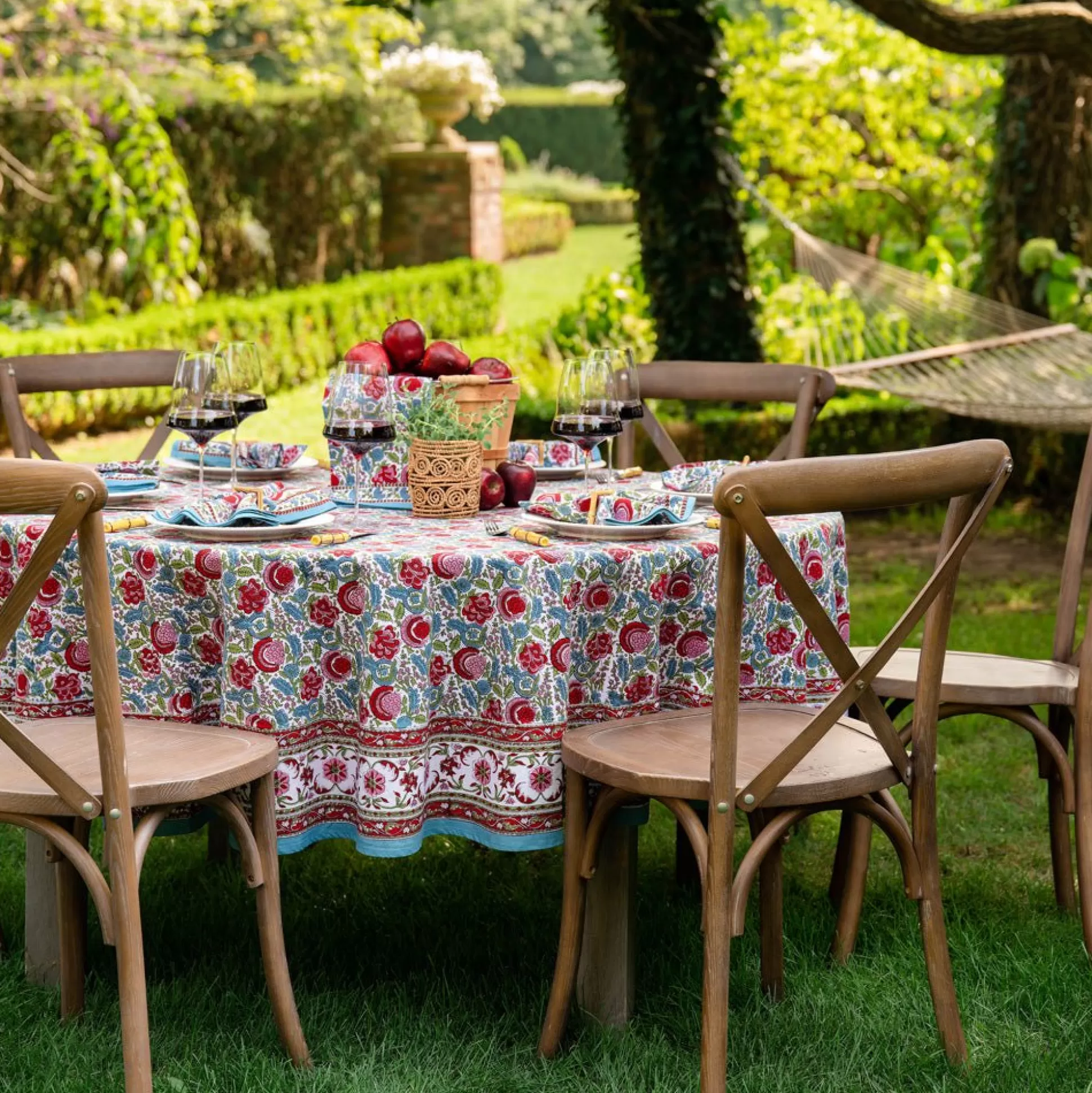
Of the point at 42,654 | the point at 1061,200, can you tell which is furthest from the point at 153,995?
the point at 1061,200

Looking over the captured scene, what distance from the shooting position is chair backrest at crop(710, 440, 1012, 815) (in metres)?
2.00

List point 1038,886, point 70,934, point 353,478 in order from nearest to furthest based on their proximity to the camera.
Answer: point 70,934
point 353,478
point 1038,886

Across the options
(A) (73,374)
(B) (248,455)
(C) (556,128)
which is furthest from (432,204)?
(C) (556,128)

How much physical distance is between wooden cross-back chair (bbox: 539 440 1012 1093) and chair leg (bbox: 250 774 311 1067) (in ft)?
1.24

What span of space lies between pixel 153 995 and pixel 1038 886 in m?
1.74

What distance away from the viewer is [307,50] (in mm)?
10297

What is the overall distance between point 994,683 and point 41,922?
5.65 ft

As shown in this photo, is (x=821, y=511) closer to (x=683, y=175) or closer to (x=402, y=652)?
(x=402, y=652)

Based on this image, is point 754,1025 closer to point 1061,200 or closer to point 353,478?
point 353,478

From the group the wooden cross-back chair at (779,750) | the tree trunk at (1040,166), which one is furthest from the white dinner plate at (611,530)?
the tree trunk at (1040,166)

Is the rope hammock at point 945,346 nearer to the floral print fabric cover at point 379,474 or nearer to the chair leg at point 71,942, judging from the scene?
the floral print fabric cover at point 379,474

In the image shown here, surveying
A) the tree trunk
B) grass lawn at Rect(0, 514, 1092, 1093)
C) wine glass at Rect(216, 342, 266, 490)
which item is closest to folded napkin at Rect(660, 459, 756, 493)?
wine glass at Rect(216, 342, 266, 490)

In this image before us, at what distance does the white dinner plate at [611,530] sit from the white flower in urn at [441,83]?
1134 centimetres

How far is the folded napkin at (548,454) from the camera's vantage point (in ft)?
9.98
